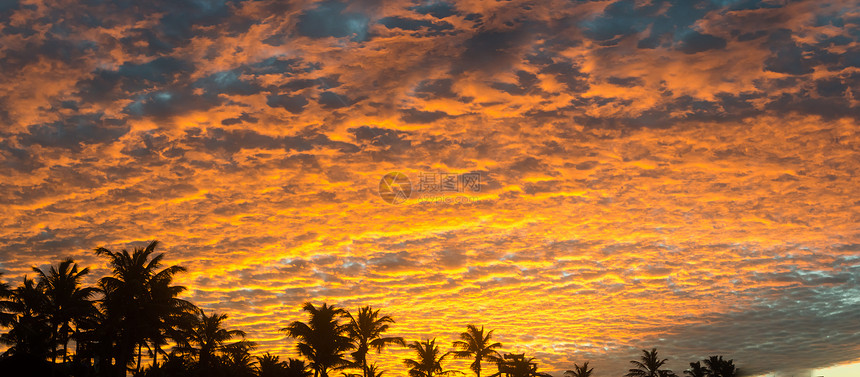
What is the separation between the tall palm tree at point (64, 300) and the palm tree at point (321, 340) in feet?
49.2

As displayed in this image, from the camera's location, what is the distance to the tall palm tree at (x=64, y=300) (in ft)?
145

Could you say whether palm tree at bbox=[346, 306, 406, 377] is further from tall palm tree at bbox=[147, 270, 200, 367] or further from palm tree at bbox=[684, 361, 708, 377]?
palm tree at bbox=[684, 361, 708, 377]

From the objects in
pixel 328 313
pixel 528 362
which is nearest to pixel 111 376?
pixel 328 313

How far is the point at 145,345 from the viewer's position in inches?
1619

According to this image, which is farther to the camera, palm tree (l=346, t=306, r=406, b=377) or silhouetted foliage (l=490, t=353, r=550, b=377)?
silhouetted foliage (l=490, t=353, r=550, b=377)

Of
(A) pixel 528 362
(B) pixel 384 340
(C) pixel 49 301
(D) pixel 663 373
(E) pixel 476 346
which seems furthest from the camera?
(D) pixel 663 373

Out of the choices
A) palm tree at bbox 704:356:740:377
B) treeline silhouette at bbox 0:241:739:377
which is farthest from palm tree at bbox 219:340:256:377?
palm tree at bbox 704:356:740:377

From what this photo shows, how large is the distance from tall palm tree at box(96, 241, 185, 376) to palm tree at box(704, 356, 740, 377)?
88.1 m

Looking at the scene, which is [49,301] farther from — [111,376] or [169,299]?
[169,299]

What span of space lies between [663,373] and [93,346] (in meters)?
79.7

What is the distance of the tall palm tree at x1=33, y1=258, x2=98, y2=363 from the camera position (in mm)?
44125

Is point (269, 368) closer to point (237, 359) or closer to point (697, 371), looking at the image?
point (237, 359)

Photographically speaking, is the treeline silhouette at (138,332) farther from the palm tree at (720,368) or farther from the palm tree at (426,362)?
the palm tree at (720,368)

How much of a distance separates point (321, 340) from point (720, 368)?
74065 mm
